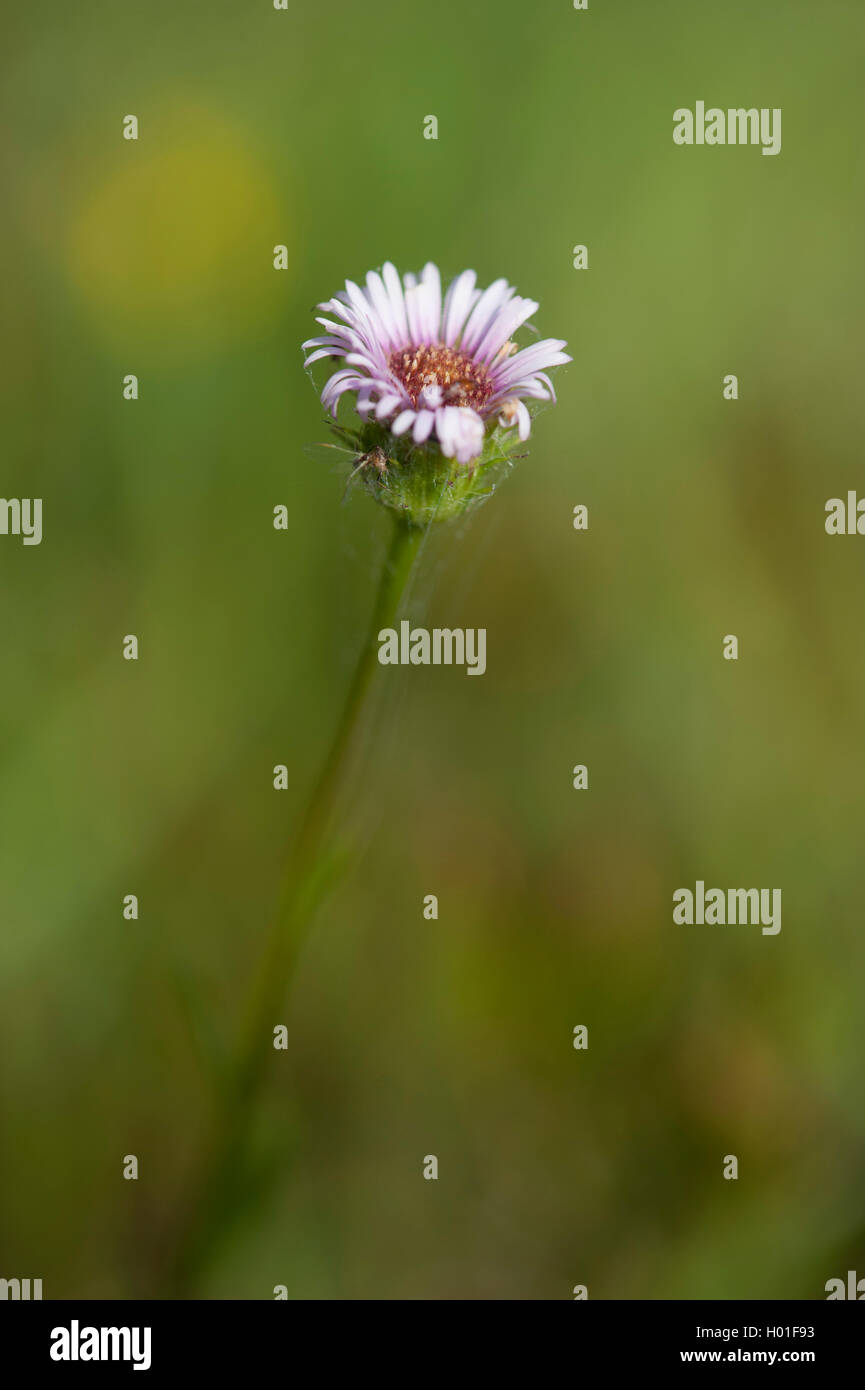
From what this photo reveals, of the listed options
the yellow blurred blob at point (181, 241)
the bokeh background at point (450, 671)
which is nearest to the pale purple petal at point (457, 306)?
the bokeh background at point (450, 671)

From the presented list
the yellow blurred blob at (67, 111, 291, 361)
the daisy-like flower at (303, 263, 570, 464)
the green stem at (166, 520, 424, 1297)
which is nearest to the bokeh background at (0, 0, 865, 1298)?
the yellow blurred blob at (67, 111, 291, 361)

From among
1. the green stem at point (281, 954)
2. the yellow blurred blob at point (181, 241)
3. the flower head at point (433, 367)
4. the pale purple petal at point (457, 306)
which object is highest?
the yellow blurred blob at point (181, 241)

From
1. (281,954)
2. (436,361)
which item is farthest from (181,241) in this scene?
(281,954)

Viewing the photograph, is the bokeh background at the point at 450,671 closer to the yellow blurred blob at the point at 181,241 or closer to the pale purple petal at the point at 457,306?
the yellow blurred blob at the point at 181,241

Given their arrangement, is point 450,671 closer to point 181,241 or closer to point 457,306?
point 457,306

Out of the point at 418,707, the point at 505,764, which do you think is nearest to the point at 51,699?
the point at 418,707

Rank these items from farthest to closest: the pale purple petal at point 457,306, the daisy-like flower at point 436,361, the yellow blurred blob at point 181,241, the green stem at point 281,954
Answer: the yellow blurred blob at point 181,241 → the pale purple petal at point 457,306 → the green stem at point 281,954 → the daisy-like flower at point 436,361
